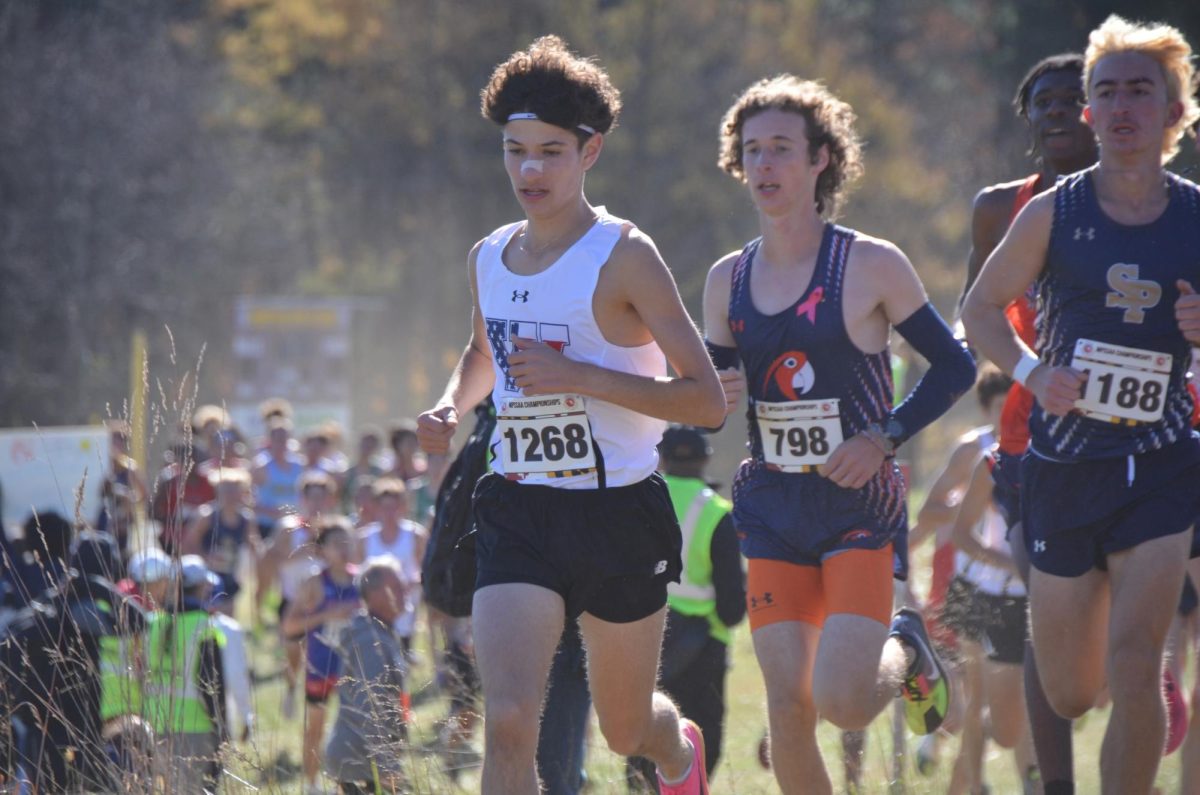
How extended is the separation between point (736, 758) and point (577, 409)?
179 inches

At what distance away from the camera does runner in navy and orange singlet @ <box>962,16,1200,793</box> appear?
13.9 ft

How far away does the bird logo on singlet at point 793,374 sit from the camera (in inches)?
190

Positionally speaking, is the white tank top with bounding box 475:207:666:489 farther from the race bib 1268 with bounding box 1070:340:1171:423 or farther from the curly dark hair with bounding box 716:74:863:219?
the race bib 1268 with bounding box 1070:340:1171:423

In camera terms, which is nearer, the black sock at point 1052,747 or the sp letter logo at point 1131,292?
the sp letter logo at point 1131,292

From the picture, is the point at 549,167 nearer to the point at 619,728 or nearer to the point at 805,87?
the point at 805,87

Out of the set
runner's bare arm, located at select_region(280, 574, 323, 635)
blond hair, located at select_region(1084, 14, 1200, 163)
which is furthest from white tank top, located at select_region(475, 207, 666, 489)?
runner's bare arm, located at select_region(280, 574, 323, 635)

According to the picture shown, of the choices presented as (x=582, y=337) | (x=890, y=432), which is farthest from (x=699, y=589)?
(x=582, y=337)

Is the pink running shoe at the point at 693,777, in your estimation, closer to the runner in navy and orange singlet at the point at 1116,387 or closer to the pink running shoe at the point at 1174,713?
the runner in navy and orange singlet at the point at 1116,387

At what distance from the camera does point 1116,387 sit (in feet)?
14.2

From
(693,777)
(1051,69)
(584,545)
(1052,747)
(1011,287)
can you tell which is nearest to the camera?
(584,545)

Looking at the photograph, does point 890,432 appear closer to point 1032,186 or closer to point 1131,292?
point 1131,292

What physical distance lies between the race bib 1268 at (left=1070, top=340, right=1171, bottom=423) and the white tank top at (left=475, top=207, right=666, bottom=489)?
3.83ft

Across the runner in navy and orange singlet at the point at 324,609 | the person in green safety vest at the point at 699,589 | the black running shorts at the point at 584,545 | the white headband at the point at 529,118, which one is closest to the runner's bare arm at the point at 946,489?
the person in green safety vest at the point at 699,589

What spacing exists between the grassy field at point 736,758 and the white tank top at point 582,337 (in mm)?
875
